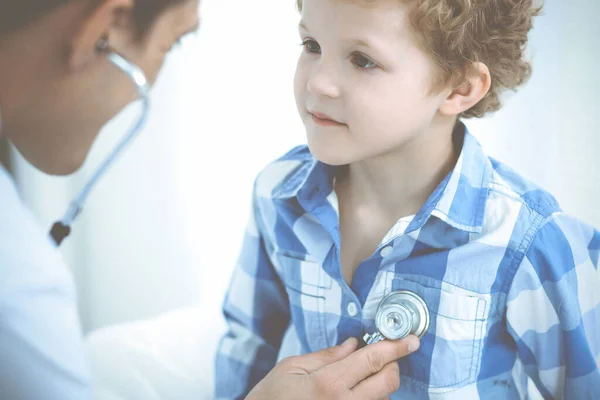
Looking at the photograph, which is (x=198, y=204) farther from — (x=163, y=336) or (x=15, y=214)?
(x=15, y=214)

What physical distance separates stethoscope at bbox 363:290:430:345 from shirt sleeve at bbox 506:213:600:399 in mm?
103

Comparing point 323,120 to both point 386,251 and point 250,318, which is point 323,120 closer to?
point 386,251

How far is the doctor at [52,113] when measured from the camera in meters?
0.47

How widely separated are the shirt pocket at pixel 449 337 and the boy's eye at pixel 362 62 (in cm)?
27

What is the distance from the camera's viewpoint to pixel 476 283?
72 cm

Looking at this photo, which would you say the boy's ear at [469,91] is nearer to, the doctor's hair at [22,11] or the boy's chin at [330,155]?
the boy's chin at [330,155]

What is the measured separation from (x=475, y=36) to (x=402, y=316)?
0.36 metres

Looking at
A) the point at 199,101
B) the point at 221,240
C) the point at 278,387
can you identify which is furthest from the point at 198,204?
the point at 278,387

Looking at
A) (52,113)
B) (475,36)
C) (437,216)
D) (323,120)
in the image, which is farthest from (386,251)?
(52,113)

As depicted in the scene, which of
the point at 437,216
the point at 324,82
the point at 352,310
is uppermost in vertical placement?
the point at 324,82

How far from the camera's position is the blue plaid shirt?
0.70 metres

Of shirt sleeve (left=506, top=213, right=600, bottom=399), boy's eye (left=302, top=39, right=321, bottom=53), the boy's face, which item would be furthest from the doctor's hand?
boy's eye (left=302, top=39, right=321, bottom=53)

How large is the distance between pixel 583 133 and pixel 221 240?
68cm

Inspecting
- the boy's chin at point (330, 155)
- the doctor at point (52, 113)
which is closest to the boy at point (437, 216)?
the boy's chin at point (330, 155)
